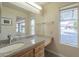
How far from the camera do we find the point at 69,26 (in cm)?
257

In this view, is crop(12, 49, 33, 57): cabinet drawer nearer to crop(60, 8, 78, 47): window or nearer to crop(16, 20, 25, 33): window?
crop(16, 20, 25, 33): window

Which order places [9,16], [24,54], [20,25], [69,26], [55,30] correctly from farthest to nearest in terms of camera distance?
1. [55,30]
2. [69,26]
3. [20,25]
4. [9,16]
5. [24,54]

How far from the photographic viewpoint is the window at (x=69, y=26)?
8.00 feet

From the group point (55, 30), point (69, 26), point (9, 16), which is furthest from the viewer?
point (55, 30)

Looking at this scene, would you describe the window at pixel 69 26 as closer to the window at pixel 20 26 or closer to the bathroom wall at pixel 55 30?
the bathroom wall at pixel 55 30

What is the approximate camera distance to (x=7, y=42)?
1649 millimetres

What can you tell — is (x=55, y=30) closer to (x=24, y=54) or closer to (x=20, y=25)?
(x=20, y=25)

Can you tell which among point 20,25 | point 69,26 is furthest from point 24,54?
point 69,26

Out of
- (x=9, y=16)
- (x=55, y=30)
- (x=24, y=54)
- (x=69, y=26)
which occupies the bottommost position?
(x=24, y=54)

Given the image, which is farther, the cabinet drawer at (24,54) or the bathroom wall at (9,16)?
the bathroom wall at (9,16)

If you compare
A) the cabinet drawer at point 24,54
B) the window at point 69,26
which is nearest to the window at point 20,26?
the cabinet drawer at point 24,54

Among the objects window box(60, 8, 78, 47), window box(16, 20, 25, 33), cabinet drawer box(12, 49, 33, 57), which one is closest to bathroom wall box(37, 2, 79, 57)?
window box(60, 8, 78, 47)

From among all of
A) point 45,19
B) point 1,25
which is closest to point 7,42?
point 1,25

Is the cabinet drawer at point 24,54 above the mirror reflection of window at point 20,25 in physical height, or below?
below
